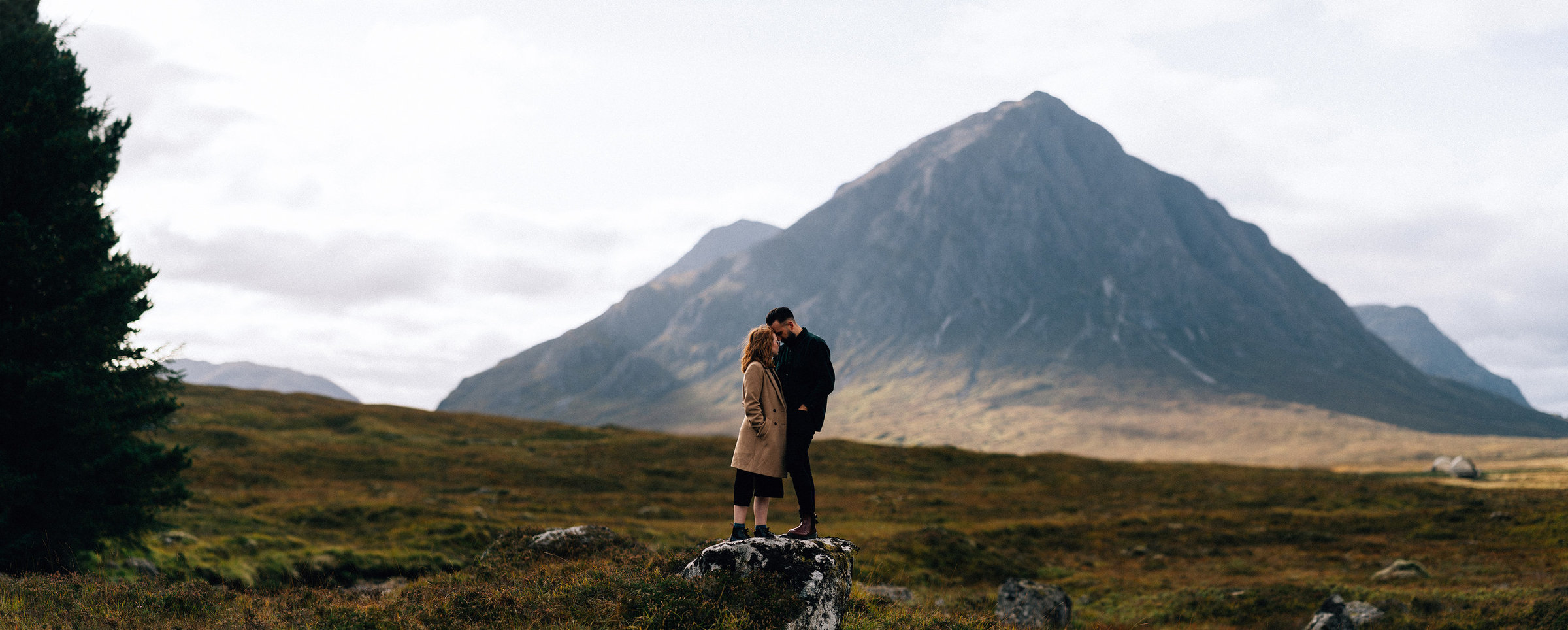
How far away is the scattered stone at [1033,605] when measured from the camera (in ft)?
73.9

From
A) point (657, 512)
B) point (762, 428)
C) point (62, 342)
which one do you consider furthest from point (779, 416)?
point (657, 512)

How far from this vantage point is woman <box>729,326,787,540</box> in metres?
13.1

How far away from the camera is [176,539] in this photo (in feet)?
96.5

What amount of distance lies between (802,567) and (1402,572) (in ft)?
105

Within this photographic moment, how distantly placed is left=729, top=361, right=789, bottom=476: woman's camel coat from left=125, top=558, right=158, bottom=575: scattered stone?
18899 mm

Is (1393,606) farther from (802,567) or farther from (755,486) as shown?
(802,567)

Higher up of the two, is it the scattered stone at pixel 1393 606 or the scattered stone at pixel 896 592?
the scattered stone at pixel 896 592

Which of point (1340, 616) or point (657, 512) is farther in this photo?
point (657, 512)

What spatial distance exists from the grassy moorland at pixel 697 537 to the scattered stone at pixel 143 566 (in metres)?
0.34

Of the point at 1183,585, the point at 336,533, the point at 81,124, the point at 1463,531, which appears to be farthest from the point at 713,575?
the point at 1463,531

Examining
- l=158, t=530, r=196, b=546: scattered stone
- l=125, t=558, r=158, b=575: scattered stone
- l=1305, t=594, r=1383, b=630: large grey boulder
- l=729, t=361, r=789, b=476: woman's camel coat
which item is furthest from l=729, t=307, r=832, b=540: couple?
l=158, t=530, r=196, b=546: scattered stone

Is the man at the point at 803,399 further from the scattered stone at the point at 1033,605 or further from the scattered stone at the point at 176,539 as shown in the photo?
the scattered stone at the point at 176,539

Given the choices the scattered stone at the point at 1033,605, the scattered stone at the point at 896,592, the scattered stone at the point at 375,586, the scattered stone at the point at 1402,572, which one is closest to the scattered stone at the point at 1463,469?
the scattered stone at the point at 1402,572

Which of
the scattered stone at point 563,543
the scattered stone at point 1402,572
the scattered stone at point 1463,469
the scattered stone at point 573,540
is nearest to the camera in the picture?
the scattered stone at point 563,543
